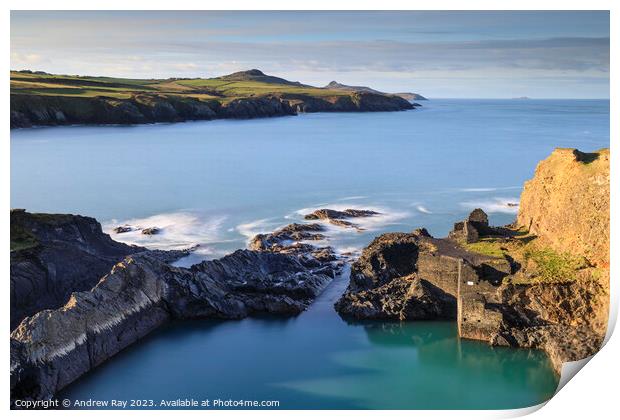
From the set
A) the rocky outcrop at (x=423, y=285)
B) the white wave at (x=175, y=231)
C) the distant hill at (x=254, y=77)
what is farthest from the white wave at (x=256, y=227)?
the distant hill at (x=254, y=77)

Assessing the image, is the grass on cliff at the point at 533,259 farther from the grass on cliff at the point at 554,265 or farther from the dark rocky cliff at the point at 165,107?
the dark rocky cliff at the point at 165,107

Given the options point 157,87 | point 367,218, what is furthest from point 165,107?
point 367,218

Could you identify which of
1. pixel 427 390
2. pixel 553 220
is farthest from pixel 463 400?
pixel 553 220

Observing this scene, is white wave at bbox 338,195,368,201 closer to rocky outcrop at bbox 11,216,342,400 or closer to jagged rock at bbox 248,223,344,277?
jagged rock at bbox 248,223,344,277

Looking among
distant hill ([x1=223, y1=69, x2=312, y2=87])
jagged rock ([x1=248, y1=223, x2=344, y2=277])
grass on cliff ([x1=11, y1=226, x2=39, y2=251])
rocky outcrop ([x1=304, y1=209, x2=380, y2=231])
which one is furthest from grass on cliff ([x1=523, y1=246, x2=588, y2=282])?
distant hill ([x1=223, y1=69, x2=312, y2=87])

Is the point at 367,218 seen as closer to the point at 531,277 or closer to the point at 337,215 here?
the point at 337,215

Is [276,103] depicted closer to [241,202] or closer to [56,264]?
[241,202]
